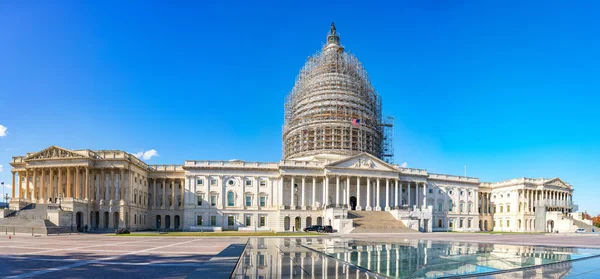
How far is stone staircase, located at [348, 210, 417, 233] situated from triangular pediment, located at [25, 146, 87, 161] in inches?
1965

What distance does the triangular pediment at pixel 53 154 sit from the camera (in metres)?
75.3

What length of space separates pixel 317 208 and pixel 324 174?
23.0 ft

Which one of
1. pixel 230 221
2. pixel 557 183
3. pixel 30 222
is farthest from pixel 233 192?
pixel 557 183

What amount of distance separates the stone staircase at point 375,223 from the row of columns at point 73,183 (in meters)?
42.0

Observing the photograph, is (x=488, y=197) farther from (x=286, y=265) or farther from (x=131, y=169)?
(x=286, y=265)

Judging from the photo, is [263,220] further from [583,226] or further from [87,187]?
[583,226]

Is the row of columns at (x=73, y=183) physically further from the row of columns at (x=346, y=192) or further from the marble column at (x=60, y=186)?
the row of columns at (x=346, y=192)

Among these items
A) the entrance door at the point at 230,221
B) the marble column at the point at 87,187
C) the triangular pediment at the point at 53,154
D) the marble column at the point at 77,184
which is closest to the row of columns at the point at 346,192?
the entrance door at the point at 230,221

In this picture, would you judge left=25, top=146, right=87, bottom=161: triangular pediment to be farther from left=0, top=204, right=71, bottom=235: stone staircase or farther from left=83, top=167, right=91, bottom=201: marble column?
left=0, top=204, right=71, bottom=235: stone staircase

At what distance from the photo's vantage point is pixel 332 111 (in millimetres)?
101500

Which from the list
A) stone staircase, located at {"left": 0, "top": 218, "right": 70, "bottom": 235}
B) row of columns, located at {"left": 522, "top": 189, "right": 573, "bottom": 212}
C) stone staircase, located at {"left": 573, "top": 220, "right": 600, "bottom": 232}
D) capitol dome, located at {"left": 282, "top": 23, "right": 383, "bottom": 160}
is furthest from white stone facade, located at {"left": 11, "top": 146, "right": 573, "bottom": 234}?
capitol dome, located at {"left": 282, "top": 23, "right": 383, "bottom": 160}

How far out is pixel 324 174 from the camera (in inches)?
3396

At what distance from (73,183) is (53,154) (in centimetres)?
624

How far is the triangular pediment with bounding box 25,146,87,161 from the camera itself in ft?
247
